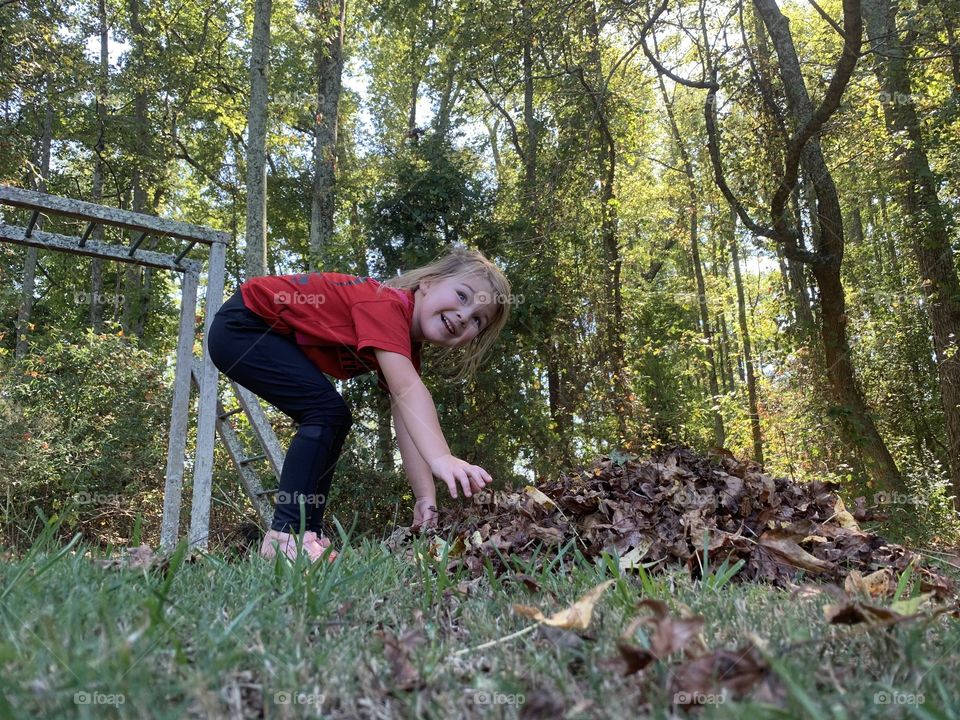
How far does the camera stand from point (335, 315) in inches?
115

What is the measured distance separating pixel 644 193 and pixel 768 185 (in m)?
3.69

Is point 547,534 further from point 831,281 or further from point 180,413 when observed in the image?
point 831,281

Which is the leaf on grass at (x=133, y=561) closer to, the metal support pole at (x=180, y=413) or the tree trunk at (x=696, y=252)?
the metal support pole at (x=180, y=413)

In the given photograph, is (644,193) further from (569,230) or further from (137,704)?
(137,704)

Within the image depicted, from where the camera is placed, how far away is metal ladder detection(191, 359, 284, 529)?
4656 millimetres

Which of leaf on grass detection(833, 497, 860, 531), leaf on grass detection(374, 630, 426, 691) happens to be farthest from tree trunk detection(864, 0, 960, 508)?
leaf on grass detection(374, 630, 426, 691)

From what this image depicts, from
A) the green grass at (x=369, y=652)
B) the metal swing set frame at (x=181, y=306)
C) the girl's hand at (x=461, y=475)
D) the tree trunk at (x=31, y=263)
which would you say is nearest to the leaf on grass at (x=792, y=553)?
the green grass at (x=369, y=652)

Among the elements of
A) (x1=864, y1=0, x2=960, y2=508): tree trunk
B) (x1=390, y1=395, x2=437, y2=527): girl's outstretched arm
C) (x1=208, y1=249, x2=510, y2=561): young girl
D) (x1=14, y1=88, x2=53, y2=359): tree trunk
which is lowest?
(x1=390, y1=395, x2=437, y2=527): girl's outstretched arm

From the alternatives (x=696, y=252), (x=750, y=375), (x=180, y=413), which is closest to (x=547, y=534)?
(x=180, y=413)

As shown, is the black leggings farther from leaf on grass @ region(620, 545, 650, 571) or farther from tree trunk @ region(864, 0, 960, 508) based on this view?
tree trunk @ region(864, 0, 960, 508)

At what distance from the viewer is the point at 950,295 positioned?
25.0ft

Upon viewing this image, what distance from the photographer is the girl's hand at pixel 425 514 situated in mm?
2963

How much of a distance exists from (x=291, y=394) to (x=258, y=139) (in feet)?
26.2

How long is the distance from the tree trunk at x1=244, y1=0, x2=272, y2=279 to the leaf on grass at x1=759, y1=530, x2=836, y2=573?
822cm
